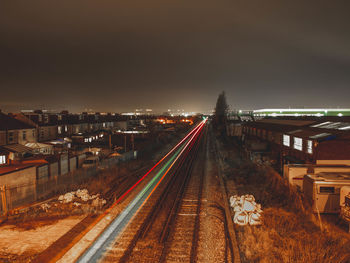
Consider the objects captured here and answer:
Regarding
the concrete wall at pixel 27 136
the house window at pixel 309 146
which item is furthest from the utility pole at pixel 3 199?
the house window at pixel 309 146

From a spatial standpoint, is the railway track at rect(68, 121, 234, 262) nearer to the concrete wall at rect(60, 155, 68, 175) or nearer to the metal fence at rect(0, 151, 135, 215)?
the metal fence at rect(0, 151, 135, 215)

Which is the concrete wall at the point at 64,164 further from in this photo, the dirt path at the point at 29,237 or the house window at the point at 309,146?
the house window at the point at 309,146

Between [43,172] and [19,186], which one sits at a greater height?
[43,172]

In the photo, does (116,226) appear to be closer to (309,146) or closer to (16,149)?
(309,146)

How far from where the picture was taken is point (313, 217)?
32.0 feet

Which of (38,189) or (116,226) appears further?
(38,189)

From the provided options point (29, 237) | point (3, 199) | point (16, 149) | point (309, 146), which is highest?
point (309, 146)

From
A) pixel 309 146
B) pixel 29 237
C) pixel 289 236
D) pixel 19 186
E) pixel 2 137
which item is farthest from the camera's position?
pixel 2 137

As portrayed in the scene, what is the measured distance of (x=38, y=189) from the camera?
42.2 ft

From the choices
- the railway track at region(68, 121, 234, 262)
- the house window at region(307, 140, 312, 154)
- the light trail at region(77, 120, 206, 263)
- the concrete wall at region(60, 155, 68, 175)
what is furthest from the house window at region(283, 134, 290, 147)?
the concrete wall at region(60, 155, 68, 175)

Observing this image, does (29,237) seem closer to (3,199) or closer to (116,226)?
(116,226)

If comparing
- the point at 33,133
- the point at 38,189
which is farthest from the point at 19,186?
the point at 33,133

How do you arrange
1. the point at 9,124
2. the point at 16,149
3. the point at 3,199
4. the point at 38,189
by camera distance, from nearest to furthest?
the point at 3,199
the point at 38,189
the point at 16,149
the point at 9,124

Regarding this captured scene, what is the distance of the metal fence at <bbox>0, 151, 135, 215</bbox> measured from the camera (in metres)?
10.9
